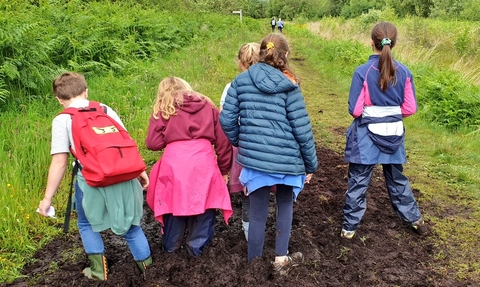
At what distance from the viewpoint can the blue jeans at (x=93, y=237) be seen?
3.29m

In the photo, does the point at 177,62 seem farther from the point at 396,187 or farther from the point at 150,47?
the point at 396,187

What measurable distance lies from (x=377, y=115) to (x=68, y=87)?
9.05 feet

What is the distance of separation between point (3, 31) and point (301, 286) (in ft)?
18.3

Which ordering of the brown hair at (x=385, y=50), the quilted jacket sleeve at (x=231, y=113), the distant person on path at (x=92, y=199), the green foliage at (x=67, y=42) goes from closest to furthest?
the distant person on path at (x=92, y=199), the quilted jacket sleeve at (x=231, y=113), the brown hair at (x=385, y=50), the green foliage at (x=67, y=42)

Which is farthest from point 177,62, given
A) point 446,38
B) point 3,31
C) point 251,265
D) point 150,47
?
point 446,38

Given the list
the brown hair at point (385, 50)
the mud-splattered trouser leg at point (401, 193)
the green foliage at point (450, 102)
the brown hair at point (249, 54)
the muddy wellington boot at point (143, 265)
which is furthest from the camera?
the green foliage at point (450, 102)

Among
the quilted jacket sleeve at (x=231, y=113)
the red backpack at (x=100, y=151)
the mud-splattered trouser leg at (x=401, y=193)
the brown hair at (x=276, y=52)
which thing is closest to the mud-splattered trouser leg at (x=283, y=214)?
the quilted jacket sleeve at (x=231, y=113)

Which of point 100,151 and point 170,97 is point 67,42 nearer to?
point 170,97

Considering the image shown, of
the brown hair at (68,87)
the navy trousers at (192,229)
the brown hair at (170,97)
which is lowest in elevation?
the navy trousers at (192,229)

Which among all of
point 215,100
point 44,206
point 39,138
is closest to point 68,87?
point 44,206

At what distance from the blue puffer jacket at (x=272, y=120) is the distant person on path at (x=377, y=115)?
40.1 inches

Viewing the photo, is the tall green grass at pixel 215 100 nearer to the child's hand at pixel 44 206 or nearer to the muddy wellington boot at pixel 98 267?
the muddy wellington boot at pixel 98 267

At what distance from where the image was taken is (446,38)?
14961mm

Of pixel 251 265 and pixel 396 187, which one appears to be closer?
pixel 251 265
